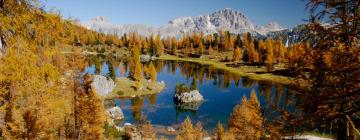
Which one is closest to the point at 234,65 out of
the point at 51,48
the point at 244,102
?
the point at 244,102

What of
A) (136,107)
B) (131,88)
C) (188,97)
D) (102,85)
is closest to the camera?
(136,107)

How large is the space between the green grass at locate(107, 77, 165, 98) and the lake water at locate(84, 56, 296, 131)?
123 inches

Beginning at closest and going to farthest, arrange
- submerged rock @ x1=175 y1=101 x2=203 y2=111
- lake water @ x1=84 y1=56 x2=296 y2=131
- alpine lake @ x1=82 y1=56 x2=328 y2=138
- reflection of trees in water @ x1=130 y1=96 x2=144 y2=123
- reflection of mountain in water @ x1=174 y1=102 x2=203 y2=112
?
alpine lake @ x1=82 y1=56 x2=328 y2=138 < lake water @ x1=84 y1=56 x2=296 y2=131 < reflection of trees in water @ x1=130 y1=96 x2=144 y2=123 < submerged rock @ x1=175 y1=101 x2=203 y2=111 < reflection of mountain in water @ x1=174 y1=102 x2=203 y2=112

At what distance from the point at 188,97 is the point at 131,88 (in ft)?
68.4

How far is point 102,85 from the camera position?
322 feet

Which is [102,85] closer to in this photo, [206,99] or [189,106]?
[189,106]

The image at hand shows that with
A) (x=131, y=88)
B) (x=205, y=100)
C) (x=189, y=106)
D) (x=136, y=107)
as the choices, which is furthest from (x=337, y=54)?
(x=131, y=88)

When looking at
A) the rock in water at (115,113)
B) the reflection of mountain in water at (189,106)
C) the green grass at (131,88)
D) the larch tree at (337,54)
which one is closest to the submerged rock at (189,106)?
the reflection of mountain in water at (189,106)

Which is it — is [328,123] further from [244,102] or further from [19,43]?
[244,102]

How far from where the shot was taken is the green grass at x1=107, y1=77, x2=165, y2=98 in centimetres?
10300

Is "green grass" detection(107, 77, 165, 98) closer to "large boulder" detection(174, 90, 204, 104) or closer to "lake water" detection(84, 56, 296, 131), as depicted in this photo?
"lake water" detection(84, 56, 296, 131)

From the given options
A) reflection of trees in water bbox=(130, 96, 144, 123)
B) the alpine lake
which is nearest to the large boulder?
the alpine lake

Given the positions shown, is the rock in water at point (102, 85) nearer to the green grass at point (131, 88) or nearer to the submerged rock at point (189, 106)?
the green grass at point (131, 88)

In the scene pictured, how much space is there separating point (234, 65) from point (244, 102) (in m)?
129
